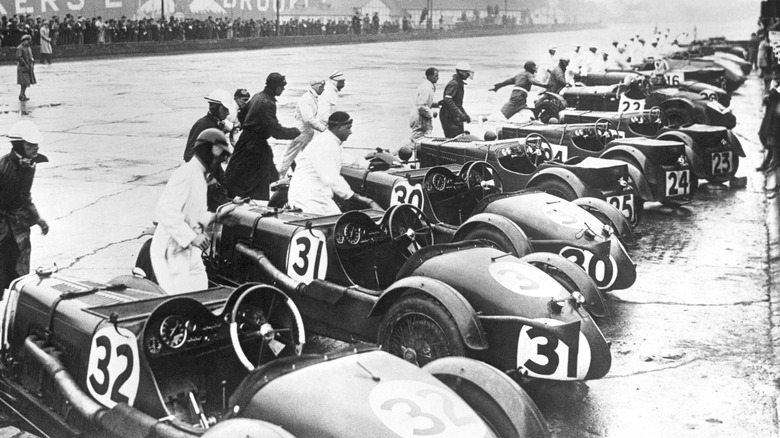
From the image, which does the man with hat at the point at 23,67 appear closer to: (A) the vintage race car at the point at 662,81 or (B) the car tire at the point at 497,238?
(A) the vintage race car at the point at 662,81

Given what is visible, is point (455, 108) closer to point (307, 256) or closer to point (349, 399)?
point (307, 256)

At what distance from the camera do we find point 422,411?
11.2 ft

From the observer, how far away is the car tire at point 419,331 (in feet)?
16.4

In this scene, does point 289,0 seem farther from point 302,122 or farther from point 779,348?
point 779,348

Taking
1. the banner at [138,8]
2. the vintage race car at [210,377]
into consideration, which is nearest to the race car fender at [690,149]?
the vintage race car at [210,377]

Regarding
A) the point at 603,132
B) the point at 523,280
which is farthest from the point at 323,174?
the point at 603,132

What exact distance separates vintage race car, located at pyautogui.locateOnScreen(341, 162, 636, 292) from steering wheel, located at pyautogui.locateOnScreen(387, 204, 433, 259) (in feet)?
3.04

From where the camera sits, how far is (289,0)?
74.8 metres

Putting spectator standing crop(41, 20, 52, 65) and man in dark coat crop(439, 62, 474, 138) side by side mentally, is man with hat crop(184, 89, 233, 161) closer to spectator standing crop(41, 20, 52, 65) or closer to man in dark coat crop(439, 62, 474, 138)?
man in dark coat crop(439, 62, 474, 138)

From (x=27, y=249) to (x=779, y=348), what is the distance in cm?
589

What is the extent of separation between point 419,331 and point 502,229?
2.17 metres

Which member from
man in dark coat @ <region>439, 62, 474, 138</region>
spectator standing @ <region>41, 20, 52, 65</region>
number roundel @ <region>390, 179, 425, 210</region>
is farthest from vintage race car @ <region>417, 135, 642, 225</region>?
spectator standing @ <region>41, 20, 52, 65</region>

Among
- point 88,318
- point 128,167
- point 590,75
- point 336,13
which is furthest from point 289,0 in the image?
point 88,318

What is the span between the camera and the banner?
1768 inches
